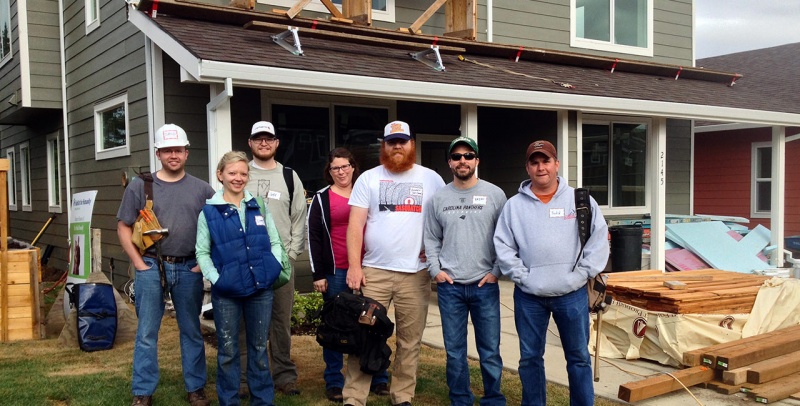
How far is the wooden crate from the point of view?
20.7 ft

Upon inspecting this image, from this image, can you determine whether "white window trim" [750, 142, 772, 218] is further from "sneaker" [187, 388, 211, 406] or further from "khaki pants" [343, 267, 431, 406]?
"sneaker" [187, 388, 211, 406]

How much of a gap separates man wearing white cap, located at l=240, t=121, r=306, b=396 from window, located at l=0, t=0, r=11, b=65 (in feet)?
29.1

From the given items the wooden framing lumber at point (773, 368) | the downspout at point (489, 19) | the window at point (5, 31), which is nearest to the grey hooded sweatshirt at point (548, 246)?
the wooden framing lumber at point (773, 368)

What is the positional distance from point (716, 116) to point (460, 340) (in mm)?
6876

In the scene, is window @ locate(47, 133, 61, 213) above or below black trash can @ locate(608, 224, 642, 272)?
above

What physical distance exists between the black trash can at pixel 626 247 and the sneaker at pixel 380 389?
542 centimetres

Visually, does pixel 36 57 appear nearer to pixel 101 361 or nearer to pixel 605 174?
pixel 101 361

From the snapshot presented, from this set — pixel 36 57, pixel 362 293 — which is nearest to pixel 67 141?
pixel 36 57

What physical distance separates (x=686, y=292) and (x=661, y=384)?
1.40 metres

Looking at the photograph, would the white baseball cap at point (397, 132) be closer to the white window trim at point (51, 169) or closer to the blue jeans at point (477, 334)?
the blue jeans at point (477, 334)

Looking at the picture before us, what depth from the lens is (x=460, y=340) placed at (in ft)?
13.2

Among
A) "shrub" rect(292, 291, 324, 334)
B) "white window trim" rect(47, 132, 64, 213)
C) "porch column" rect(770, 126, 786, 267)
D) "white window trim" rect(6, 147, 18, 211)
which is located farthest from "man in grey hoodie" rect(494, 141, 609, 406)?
"white window trim" rect(6, 147, 18, 211)

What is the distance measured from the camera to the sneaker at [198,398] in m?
4.15

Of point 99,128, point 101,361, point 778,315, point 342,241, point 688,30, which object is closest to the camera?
point 342,241
